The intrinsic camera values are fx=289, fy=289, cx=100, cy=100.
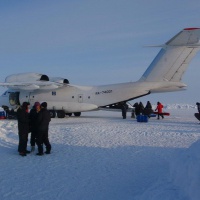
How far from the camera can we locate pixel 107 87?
25500 mm

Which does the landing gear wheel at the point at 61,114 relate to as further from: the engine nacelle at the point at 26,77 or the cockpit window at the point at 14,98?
the cockpit window at the point at 14,98

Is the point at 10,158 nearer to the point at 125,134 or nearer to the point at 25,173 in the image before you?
the point at 25,173

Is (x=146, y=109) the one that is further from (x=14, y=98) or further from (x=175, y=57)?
(x=14, y=98)

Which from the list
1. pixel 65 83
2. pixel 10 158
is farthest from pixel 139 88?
pixel 10 158

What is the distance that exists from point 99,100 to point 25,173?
17787mm

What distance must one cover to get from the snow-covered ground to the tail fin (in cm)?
1011

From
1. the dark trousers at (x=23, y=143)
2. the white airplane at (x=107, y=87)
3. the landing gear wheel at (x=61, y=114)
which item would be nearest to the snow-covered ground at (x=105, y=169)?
the dark trousers at (x=23, y=143)

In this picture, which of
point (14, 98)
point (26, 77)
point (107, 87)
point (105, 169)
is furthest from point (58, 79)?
point (105, 169)

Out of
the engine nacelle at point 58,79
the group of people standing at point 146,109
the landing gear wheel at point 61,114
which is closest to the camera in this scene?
the group of people standing at point 146,109

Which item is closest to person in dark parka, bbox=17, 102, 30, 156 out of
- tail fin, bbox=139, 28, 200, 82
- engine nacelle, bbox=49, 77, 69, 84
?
tail fin, bbox=139, 28, 200, 82

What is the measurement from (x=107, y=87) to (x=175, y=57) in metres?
6.41

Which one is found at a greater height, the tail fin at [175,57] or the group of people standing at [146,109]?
the tail fin at [175,57]

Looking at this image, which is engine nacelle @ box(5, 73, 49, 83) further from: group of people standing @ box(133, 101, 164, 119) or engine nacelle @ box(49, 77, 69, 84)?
group of people standing @ box(133, 101, 164, 119)

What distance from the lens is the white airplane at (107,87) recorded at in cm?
2236
